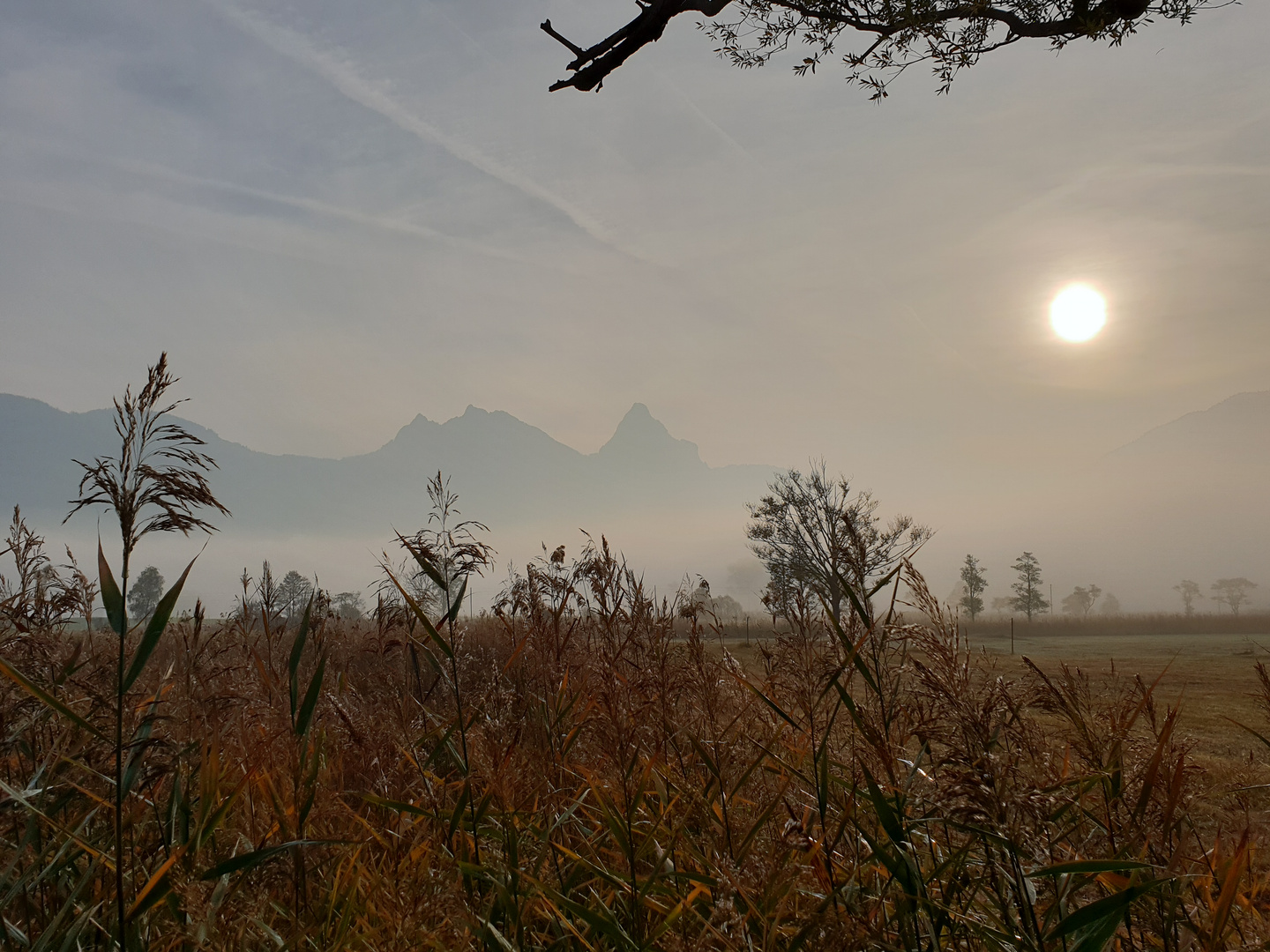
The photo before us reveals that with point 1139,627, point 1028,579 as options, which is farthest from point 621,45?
point 1028,579

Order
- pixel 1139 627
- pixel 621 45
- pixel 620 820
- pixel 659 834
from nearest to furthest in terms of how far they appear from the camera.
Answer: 1. pixel 620 820
2. pixel 659 834
3. pixel 621 45
4. pixel 1139 627

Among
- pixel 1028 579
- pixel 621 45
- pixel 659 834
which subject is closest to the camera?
pixel 659 834

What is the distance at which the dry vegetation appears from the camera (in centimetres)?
196

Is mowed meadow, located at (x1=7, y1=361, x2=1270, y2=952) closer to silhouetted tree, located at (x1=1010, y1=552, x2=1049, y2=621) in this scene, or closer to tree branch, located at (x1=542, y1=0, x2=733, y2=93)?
tree branch, located at (x1=542, y1=0, x2=733, y2=93)

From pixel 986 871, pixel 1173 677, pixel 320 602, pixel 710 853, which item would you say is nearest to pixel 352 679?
pixel 320 602

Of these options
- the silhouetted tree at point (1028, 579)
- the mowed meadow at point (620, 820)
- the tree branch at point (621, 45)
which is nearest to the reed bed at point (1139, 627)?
the silhouetted tree at point (1028, 579)

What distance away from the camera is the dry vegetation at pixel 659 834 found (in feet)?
6.42

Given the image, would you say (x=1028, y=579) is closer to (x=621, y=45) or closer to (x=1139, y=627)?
(x=1139, y=627)

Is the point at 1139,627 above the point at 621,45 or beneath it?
beneath

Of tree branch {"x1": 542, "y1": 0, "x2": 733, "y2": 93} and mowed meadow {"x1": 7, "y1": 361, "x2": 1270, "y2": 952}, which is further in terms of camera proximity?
tree branch {"x1": 542, "y1": 0, "x2": 733, "y2": 93}

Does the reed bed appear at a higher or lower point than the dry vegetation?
lower

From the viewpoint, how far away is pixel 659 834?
3.15 metres

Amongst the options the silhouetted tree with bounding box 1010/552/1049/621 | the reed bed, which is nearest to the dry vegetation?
the reed bed

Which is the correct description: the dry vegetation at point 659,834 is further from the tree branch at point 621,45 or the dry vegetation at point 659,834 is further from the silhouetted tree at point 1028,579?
the silhouetted tree at point 1028,579
